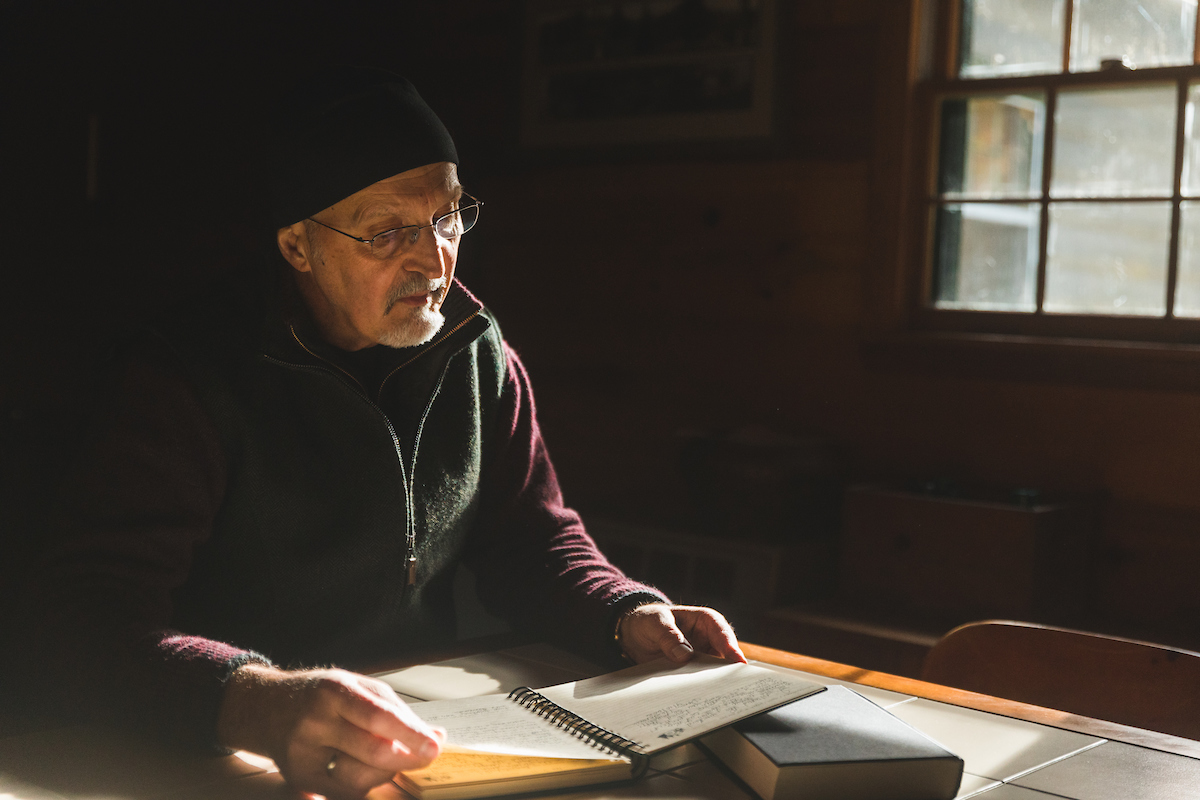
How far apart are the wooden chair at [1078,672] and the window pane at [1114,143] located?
4.21ft

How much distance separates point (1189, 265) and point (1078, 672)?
123cm

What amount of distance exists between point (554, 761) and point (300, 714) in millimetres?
202

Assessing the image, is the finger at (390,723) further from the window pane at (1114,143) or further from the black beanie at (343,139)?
the window pane at (1114,143)

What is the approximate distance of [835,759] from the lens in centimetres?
92

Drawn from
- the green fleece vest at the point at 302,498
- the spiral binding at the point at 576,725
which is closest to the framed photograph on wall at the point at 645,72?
the green fleece vest at the point at 302,498

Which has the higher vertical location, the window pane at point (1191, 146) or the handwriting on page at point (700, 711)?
the window pane at point (1191, 146)

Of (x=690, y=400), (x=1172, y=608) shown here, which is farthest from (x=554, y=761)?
(x=690, y=400)

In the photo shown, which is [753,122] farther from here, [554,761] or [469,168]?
[554,761]

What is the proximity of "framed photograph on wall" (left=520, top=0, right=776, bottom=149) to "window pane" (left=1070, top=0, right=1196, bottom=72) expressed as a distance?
0.67 metres

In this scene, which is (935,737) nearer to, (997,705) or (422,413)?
(997,705)

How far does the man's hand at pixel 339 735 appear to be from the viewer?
88 cm

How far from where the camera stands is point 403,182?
4.58 ft

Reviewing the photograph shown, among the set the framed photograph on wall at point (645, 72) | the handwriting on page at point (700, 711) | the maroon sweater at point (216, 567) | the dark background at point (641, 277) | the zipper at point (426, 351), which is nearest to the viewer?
the handwriting on page at point (700, 711)

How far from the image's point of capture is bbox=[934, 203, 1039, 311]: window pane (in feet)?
8.11
